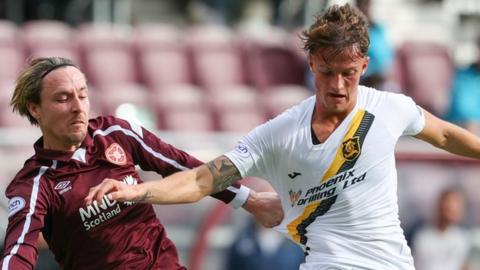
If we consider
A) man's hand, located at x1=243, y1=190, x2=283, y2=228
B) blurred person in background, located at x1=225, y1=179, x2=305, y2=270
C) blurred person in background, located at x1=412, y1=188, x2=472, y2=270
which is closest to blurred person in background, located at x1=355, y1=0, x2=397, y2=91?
blurred person in background, located at x1=412, y1=188, x2=472, y2=270

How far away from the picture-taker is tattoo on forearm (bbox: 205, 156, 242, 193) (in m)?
5.84

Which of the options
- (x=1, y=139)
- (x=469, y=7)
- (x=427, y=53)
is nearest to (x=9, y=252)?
(x=1, y=139)

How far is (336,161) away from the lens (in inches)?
225

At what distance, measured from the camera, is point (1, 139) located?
942 centimetres

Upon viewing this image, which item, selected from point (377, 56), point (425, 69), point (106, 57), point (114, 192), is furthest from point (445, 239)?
point (114, 192)

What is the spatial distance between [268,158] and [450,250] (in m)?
4.29

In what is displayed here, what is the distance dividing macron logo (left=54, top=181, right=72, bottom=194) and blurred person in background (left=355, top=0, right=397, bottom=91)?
177 inches

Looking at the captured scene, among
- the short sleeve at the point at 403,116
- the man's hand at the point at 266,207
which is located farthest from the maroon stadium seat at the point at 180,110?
the short sleeve at the point at 403,116

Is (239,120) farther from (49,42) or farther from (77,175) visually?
(77,175)

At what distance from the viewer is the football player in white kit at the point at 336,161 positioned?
562cm

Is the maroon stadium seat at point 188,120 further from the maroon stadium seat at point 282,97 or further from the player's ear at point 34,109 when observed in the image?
the player's ear at point 34,109

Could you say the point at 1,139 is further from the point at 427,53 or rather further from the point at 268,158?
the point at 427,53

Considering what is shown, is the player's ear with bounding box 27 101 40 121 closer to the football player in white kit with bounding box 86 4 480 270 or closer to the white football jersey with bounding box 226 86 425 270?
the football player in white kit with bounding box 86 4 480 270

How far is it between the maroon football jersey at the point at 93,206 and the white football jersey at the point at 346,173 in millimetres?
508
